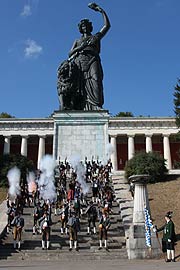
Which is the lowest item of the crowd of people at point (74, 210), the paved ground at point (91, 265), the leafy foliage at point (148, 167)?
the paved ground at point (91, 265)

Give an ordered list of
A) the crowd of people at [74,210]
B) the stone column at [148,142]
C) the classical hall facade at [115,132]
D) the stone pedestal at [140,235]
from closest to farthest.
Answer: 1. the stone pedestal at [140,235]
2. the crowd of people at [74,210]
3. the classical hall facade at [115,132]
4. the stone column at [148,142]

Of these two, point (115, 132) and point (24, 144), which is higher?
point (115, 132)

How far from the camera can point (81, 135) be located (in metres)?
27.0

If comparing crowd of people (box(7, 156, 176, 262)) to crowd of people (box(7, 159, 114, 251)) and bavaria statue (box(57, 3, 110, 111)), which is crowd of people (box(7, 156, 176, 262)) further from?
bavaria statue (box(57, 3, 110, 111))

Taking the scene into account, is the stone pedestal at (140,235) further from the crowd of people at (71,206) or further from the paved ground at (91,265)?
the crowd of people at (71,206)

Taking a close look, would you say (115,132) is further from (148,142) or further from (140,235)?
(140,235)

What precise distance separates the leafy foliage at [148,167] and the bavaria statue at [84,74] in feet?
28.1

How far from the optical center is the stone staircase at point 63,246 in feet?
46.3

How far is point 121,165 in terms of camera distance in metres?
71.9

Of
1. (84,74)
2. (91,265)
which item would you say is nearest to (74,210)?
(91,265)

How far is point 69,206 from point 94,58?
1569 cm

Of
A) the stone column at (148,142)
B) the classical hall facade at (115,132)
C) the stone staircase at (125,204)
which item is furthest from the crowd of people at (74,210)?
the stone column at (148,142)

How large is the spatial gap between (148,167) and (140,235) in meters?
20.6

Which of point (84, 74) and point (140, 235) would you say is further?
point (84, 74)
